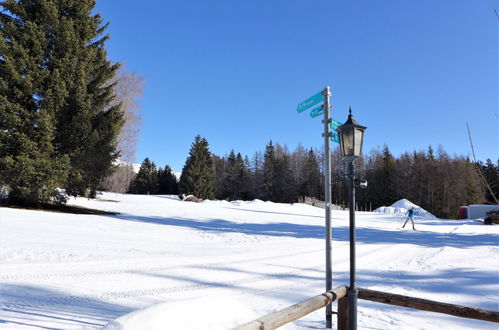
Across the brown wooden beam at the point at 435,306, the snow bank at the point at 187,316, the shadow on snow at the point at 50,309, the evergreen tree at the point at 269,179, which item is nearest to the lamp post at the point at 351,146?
the brown wooden beam at the point at 435,306

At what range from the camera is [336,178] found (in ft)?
205

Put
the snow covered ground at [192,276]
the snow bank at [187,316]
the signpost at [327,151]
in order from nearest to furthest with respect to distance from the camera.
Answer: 1. the snow bank at [187,316]
2. the snow covered ground at [192,276]
3. the signpost at [327,151]

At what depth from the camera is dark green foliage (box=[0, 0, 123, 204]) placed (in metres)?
12.6

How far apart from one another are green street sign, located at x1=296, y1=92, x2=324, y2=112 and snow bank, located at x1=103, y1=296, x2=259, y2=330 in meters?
3.12

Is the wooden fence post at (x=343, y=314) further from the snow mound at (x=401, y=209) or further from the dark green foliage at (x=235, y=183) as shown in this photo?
the dark green foliage at (x=235, y=183)

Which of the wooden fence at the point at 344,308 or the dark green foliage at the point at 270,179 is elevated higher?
the dark green foliage at the point at 270,179

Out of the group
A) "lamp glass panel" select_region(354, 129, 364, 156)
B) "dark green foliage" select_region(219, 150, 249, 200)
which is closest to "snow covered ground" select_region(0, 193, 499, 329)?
"lamp glass panel" select_region(354, 129, 364, 156)

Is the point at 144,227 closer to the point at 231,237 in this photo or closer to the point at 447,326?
the point at 231,237

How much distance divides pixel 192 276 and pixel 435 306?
4.54 metres

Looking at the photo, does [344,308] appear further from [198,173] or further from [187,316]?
[198,173]

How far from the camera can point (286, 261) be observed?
325 inches

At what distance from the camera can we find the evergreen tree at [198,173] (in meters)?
46.8

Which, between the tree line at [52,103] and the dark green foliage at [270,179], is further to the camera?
the dark green foliage at [270,179]

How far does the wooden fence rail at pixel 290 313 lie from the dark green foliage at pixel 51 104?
1357 centimetres
